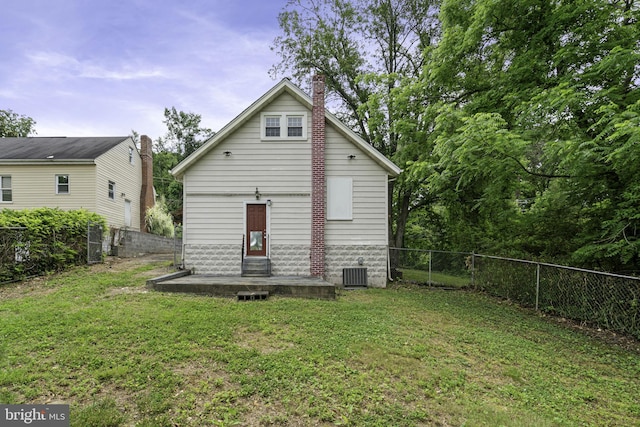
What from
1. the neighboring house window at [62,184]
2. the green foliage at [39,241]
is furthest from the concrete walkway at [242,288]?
the neighboring house window at [62,184]

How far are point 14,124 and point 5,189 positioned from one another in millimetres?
24652

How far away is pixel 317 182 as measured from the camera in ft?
33.4

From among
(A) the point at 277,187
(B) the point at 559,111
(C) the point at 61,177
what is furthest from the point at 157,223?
(B) the point at 559,111

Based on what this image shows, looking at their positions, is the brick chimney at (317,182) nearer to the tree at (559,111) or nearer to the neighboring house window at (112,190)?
the tree at (559,111)

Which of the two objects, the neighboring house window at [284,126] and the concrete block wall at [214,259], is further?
the neighboring house window at [284,126]

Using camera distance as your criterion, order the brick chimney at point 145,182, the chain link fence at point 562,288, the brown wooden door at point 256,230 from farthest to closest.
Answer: the brick chimney at point 145,182 → the brown wooden door at point 256,230 → the chain link fence at point 562,288

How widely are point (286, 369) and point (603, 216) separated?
8.73 metres

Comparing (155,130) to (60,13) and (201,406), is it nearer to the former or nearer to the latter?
(60,13)

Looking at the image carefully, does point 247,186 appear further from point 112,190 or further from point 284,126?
point 112,190

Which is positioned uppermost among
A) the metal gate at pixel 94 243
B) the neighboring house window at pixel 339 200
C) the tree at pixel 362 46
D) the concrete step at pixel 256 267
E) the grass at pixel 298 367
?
the tree at pixel 362 46

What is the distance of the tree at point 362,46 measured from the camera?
48.9 feet

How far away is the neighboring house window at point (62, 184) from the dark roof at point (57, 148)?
0.99 metres

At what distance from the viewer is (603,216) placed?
25.0 feet

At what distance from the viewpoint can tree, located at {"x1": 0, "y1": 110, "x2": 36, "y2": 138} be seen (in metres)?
31.4
